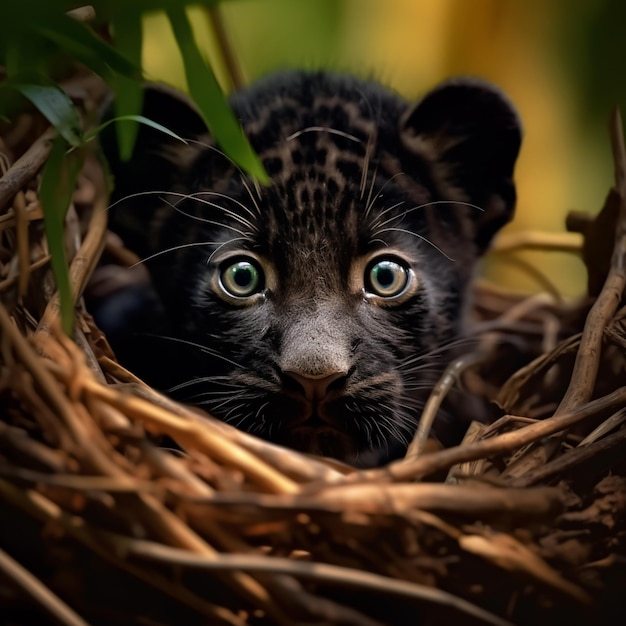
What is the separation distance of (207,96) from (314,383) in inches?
16.4

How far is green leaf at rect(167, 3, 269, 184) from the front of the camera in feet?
3.51

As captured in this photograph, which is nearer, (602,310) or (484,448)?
(484,448)

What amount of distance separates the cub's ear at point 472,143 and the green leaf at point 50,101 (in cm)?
65

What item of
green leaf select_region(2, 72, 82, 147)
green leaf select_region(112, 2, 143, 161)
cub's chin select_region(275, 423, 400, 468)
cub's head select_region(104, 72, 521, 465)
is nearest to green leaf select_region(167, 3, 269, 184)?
green leaf select_region(112, 2, 143, 161)

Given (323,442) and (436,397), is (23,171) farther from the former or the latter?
(436,397)

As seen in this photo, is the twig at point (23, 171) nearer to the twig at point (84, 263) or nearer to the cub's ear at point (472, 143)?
the twig at point (84, 263)

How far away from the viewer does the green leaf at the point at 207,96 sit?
1.07 m

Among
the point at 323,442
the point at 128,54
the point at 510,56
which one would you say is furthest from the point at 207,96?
the point at 510,56

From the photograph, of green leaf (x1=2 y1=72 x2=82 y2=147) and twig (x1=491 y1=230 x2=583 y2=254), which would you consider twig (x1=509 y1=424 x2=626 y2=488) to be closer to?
green leaf (x1=2 y1=72 x2=82 y2=147)

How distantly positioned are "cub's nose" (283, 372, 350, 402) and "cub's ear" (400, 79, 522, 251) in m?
0.52

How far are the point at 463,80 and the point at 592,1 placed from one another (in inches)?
28.8

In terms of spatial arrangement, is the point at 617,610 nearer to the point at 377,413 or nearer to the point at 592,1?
the point at 377,413

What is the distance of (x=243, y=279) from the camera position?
1.36 m

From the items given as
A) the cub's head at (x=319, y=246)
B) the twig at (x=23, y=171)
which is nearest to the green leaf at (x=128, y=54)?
the twig at (x=23, y=171)
